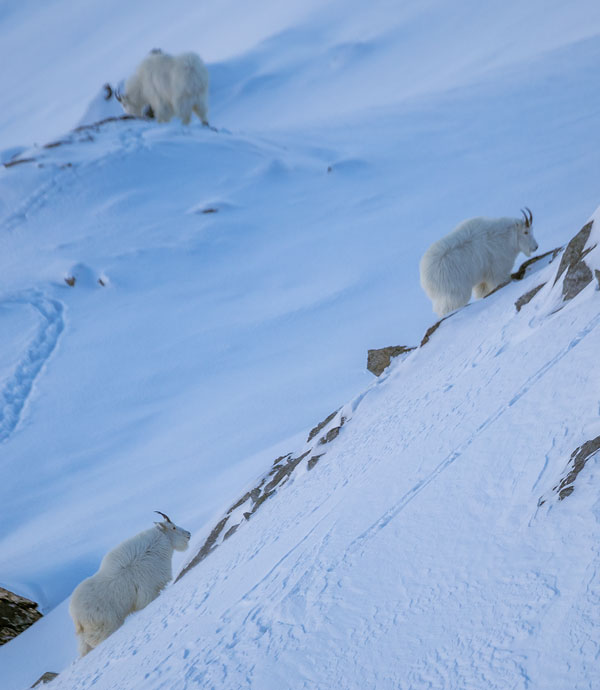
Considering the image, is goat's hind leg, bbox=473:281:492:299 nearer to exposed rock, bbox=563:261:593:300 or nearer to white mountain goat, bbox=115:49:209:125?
exposed rock, bbox=563:261:593:300

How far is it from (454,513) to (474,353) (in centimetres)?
214

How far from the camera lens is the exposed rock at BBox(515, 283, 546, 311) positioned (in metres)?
5.18

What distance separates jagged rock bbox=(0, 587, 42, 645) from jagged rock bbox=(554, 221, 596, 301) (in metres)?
5.66

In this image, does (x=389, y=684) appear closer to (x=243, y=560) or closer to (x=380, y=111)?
(x=243, y=560)

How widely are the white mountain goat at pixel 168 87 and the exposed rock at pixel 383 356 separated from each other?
1175 cm

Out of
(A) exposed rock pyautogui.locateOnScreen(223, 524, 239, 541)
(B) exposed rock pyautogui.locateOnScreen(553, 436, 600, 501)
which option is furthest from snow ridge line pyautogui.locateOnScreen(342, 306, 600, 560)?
(A) exposed rock pyautogui.locateOnScreen(223, 524, 239, 541)

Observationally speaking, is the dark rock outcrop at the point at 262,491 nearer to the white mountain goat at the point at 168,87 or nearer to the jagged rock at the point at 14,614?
the jagged rock at the point at 14,614

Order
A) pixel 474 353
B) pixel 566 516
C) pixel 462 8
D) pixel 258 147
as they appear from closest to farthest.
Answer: pixel 566 516 → pixel 474 353 → pixel 258 147 → pixel 462 8

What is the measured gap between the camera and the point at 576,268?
178 inches

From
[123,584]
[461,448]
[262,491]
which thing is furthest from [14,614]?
[461,448]

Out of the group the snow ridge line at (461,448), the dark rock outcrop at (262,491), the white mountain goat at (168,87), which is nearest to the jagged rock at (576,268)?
the snow ridge line at (461,448)

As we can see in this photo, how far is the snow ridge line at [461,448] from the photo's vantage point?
3.31 m

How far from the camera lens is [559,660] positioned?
6.63ft

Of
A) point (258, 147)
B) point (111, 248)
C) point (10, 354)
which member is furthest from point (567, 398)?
point (258, 147)
